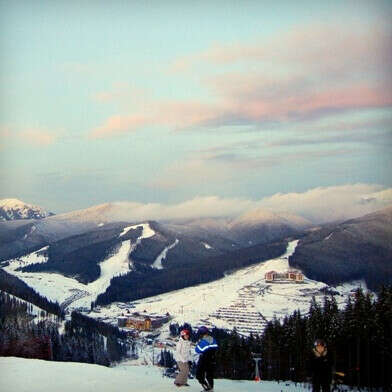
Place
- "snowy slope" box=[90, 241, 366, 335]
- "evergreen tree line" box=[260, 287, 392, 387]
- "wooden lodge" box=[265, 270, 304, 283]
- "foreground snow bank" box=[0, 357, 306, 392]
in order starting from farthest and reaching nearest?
"snowy slope" box=[90, 241, 366, 335]
"wooden lodge" box=[265, 270, 304, 283]
"evergreen tree line" box=[260, 287, 392, 387]
"foreground snow bank" box=[0, 357, 306, 392]

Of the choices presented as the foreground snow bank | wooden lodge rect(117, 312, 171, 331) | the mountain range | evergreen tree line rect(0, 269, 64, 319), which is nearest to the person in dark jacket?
the foreground snow bank

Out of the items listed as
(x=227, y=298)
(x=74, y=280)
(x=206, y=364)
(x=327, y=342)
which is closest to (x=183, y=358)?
(x=206, y=364)

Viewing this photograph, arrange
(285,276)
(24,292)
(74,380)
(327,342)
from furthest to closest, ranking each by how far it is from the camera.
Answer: (24,292) < (285,276) < (327,342) < (74,380)

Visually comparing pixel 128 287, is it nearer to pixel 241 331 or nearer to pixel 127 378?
pixel 241 331

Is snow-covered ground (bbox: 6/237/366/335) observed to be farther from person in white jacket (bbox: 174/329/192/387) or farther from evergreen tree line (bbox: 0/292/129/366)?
person in white jacket (bbox: 174/329/192/387)

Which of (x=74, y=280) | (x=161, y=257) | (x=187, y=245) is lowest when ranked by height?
(x=74, y=280)

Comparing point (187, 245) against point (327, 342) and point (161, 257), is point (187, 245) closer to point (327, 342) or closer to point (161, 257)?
point (161, 257)
